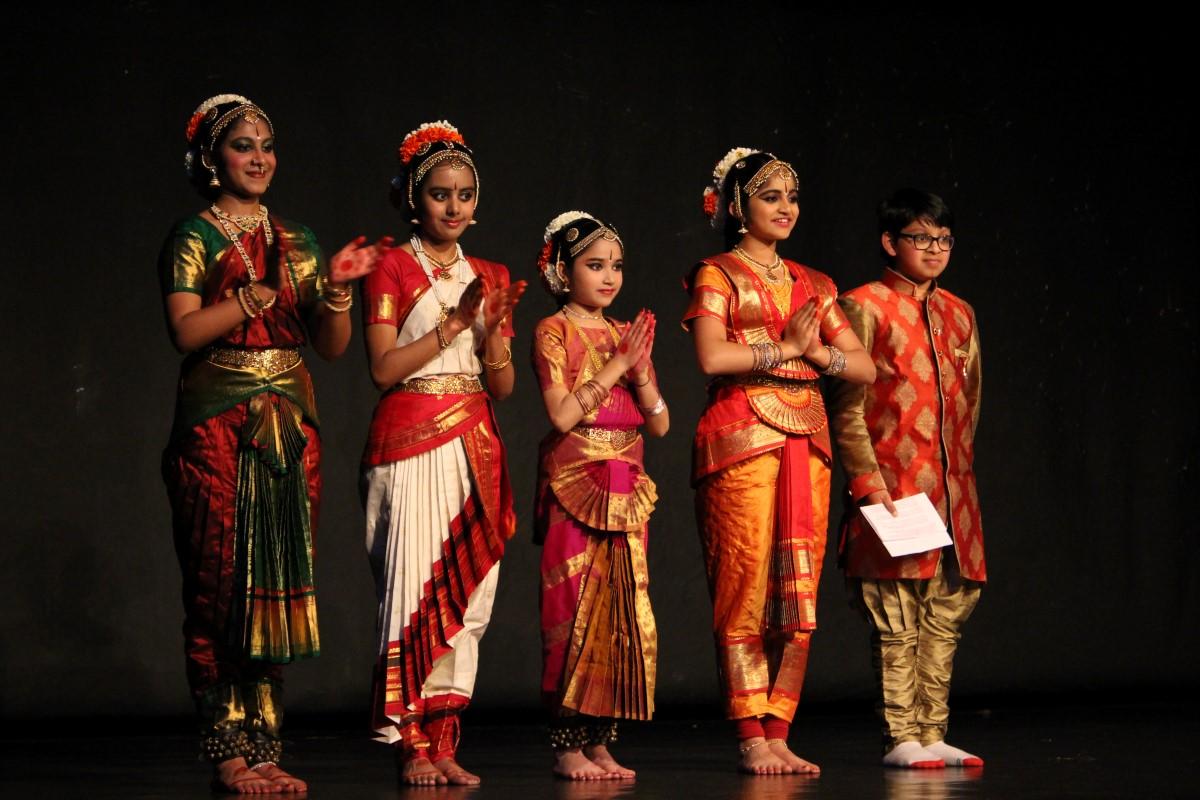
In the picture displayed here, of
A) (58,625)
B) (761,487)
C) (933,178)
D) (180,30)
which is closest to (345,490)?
(58,625)

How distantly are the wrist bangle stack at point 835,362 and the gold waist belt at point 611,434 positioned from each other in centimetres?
52

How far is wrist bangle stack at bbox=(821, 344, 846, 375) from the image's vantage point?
444 cm

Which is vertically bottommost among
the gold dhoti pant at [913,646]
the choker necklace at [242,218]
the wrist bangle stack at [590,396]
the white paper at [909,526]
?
the gold dhoti pant at [913,646]

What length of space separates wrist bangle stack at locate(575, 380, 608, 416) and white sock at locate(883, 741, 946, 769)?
3.91 ft

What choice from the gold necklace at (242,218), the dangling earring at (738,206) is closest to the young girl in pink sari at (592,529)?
the dangling earring at (738,206)

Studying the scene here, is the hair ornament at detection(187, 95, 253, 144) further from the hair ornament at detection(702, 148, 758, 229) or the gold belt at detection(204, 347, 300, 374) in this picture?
the hair ornament at detection(702, 148, 758, 229)

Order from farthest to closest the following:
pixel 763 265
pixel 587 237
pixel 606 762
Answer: pixel 763 265 < pixel 587 237 < pixel 606 762

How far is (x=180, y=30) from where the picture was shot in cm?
569

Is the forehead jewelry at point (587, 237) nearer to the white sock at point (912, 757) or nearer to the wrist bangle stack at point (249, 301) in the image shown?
the wrist bangle stack at point (249, 301)

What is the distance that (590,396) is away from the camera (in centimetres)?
425

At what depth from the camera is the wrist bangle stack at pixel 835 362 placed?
444cm

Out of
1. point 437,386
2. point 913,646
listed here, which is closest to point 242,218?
point 437,386

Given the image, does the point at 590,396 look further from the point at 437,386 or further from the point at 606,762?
the point at 606,762

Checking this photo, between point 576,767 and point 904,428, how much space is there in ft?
4.01
